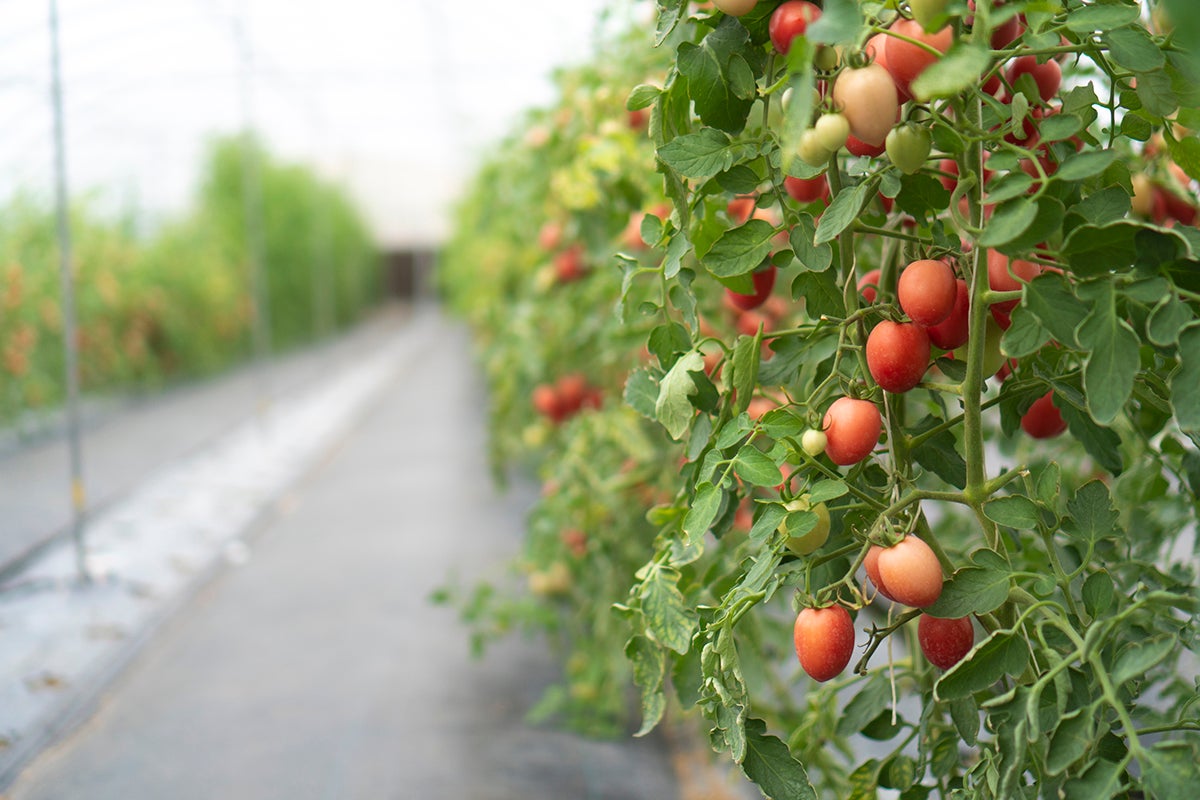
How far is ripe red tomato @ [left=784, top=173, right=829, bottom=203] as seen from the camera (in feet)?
Answer: 2.51

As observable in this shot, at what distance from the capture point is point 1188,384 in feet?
1.64

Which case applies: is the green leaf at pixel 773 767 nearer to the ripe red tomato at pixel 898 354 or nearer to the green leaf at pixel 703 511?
the green leaf at pixel 703 511

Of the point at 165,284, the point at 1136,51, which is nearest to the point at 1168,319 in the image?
the point at 1136,51

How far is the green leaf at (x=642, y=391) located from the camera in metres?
0.80

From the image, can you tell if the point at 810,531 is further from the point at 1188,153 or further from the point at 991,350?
the point at 1188,153

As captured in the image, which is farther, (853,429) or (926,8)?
(853,429)

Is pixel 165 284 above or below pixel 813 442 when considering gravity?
below

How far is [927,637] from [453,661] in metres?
1.85

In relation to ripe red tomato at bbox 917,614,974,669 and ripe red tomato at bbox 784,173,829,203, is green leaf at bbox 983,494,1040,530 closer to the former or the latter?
ripe red tomato at bbox 917,614,974,669

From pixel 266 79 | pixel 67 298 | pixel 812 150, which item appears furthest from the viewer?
pixel 266 79

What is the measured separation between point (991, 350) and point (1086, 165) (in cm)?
18

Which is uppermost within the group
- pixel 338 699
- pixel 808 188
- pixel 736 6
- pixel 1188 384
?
pixel 736 6

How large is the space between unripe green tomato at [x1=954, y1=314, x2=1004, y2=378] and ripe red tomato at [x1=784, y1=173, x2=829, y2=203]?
0.15m

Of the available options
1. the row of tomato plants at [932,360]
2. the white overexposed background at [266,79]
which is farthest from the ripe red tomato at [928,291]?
the white overexposed background at [266,79]
